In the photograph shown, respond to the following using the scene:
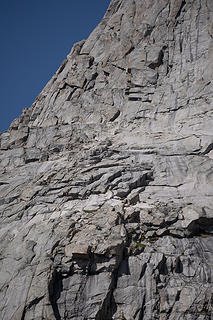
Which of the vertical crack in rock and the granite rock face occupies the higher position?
the granite rock face

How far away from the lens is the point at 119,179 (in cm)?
3316

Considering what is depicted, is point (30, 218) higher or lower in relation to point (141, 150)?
lower

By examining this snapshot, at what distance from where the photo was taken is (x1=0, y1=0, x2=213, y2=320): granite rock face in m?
22.6

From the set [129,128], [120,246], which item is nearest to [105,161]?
[129,128]

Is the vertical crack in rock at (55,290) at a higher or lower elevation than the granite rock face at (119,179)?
lower

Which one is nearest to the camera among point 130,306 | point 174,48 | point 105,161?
point 130,306

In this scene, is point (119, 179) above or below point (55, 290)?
above

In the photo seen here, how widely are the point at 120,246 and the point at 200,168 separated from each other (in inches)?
530

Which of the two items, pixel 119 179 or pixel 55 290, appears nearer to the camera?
pixel 55 290

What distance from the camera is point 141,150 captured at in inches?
1451

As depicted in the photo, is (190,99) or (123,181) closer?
(123,181)

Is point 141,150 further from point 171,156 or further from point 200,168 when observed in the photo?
point 200,168

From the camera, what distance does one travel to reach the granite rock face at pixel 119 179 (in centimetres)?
2259

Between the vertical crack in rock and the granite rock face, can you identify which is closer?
the vertical crack in rock
